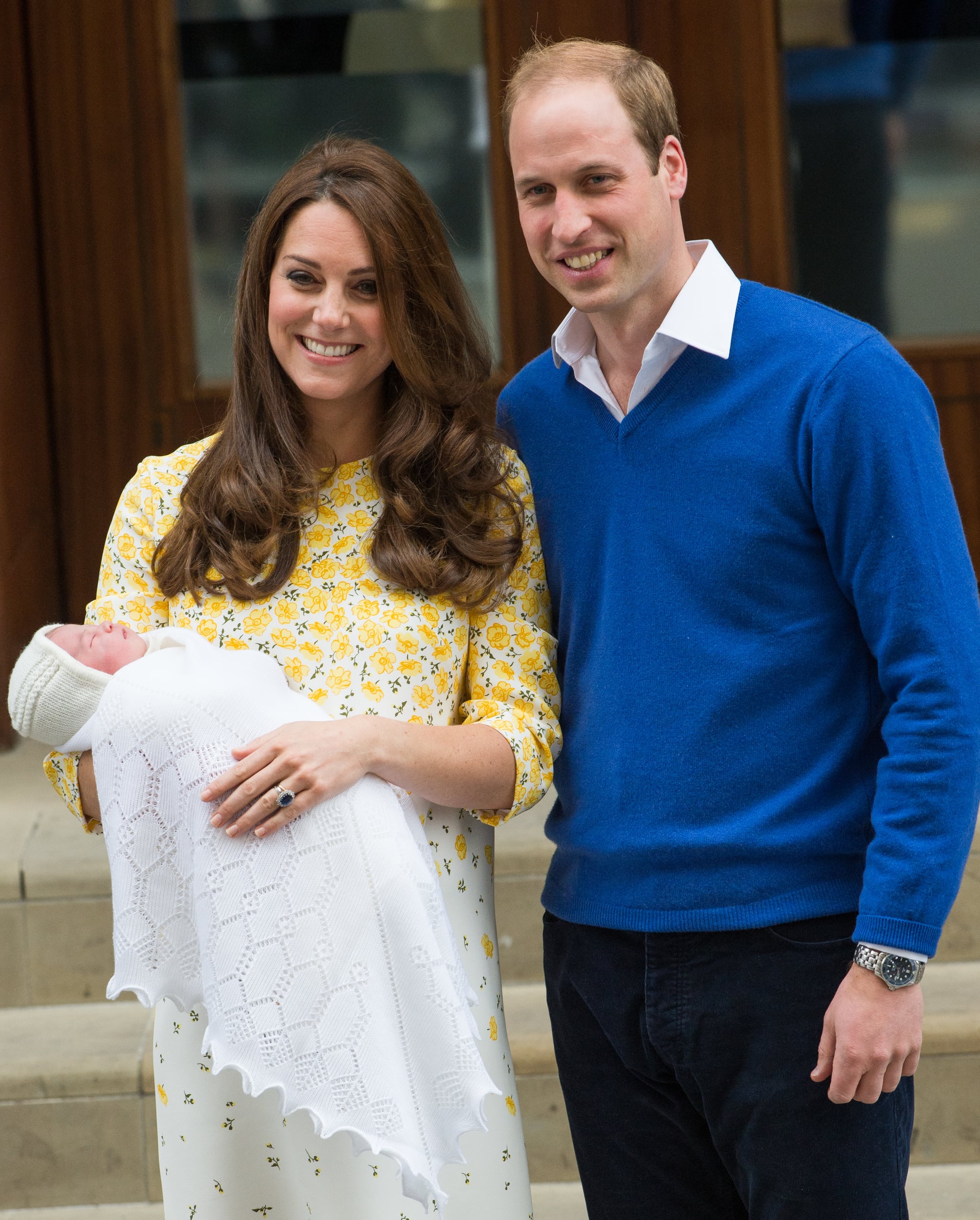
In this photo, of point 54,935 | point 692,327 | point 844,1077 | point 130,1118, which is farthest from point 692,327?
point 54,935

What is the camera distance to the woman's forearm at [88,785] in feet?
6.04

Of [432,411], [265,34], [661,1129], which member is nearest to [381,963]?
[661,1129]

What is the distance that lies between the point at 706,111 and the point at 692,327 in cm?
249

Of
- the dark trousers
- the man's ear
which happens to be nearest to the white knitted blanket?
the dark trousers

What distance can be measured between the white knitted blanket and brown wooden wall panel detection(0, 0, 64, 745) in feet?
7.44

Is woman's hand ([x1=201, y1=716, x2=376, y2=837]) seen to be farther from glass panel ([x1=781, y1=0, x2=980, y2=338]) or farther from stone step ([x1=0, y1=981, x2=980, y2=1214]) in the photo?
glass panel ([x1=781, y1=0, x2=980, y2=338])

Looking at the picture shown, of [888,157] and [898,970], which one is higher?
[888,157]

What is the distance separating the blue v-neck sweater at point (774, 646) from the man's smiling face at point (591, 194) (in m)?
0.13

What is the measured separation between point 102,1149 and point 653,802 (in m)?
1.71

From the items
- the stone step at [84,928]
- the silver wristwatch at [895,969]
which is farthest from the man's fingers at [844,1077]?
the stone step at [84,928]

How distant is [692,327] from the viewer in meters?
1.74

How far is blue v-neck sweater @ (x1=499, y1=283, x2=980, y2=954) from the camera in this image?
1583 millimetres

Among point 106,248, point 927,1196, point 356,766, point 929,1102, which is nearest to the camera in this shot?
point 356,766

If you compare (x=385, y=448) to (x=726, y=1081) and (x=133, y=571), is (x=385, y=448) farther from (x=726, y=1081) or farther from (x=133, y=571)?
(x=726, y=1081)
